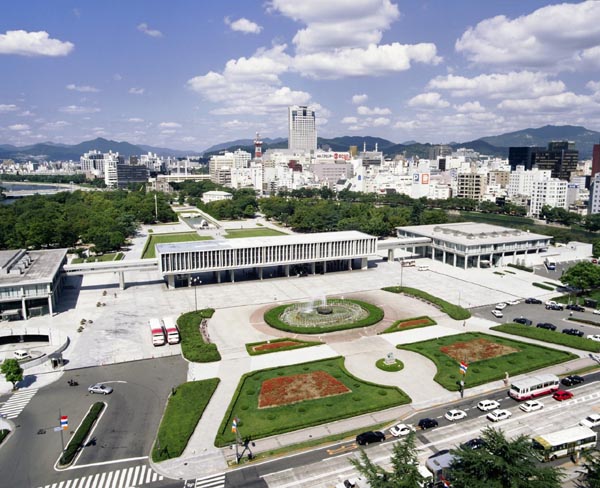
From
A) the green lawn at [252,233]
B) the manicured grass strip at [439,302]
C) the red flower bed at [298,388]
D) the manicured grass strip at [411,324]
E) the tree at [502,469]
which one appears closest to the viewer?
the tree at [502,469]

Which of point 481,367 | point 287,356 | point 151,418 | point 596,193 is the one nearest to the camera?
point 151,418

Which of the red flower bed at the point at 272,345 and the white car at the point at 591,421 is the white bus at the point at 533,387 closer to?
the white car at the point at 591,421

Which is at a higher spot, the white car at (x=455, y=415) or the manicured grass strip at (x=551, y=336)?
the manicured grass strip at (x=551, y=336)

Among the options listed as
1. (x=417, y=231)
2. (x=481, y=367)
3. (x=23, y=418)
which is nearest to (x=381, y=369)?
(x=481, y=367)

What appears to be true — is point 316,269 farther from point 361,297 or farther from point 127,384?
point 127,384

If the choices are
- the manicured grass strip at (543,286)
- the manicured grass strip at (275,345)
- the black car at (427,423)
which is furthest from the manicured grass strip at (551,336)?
the black car at (427,423)

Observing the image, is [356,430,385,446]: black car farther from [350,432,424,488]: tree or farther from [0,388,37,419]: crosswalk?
[0,388,37,419]: crosswalk
